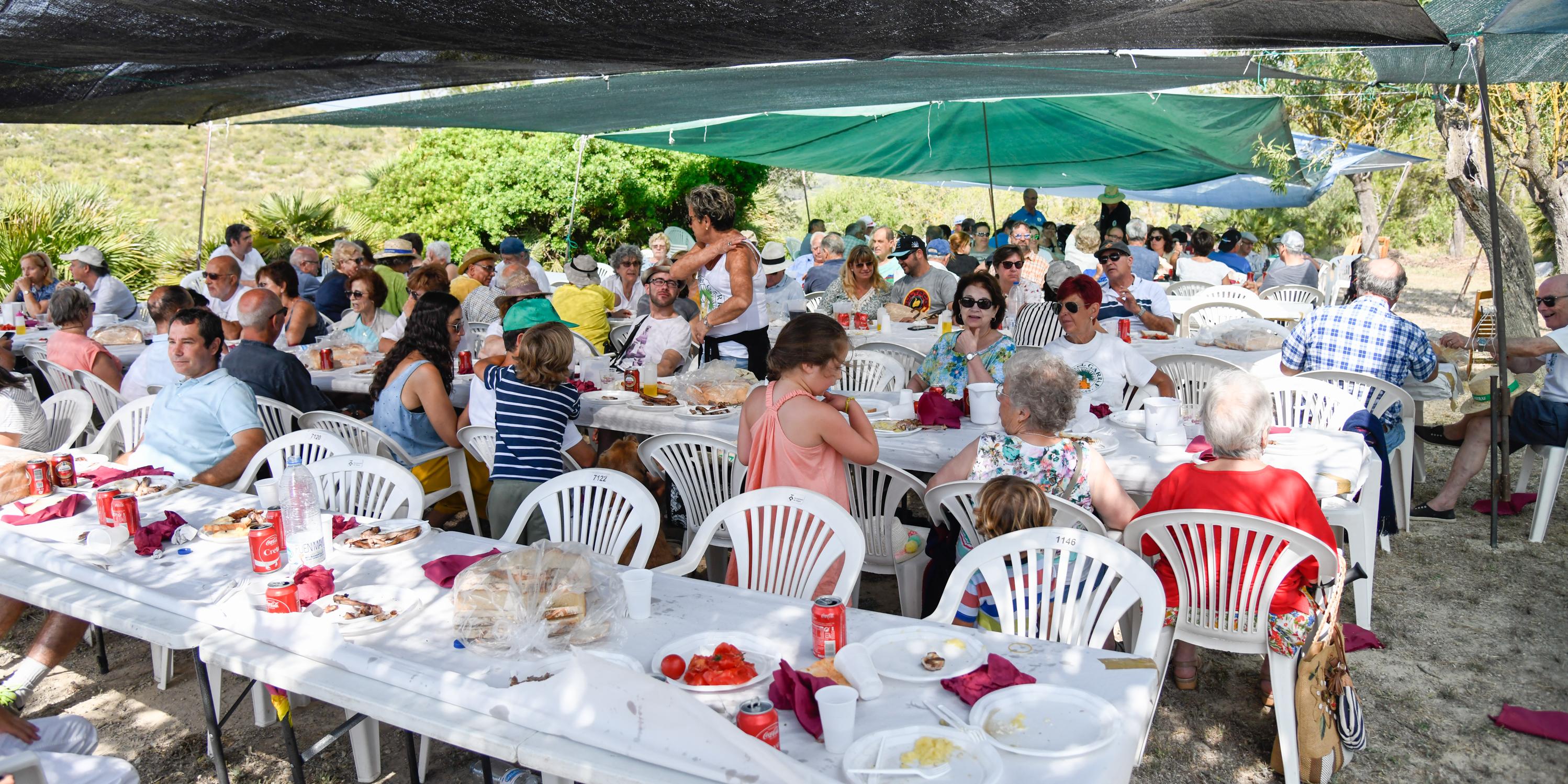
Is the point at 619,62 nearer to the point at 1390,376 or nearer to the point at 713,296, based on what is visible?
the point at 713,296

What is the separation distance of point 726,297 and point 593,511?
2.98 metres

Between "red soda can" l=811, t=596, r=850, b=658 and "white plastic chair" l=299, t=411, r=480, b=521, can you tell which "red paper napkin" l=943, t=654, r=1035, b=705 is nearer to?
"red soda can" l=811, t=596, r=850, b=658

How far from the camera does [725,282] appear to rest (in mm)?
6254

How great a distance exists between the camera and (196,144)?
32906mm

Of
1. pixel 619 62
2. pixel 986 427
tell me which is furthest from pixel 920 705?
pixel 619 62

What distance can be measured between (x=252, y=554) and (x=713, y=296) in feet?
12.5

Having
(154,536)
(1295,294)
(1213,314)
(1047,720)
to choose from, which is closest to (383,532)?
(154,536)

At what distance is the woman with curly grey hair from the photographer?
3170mm

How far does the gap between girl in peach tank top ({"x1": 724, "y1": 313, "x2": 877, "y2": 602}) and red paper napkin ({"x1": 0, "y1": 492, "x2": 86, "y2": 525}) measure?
2.15 m

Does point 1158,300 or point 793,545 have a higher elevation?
point 1158,300

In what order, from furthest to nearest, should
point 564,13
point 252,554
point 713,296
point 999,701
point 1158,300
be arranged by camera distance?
point 1158,300
point 713,296
point 564,13
point 252,554
point 999,701

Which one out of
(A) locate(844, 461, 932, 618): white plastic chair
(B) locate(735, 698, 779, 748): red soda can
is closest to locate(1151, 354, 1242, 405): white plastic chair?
(A) locate(844, 461, 932, 618): white plastic chair

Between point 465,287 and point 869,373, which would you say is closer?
point 869,373

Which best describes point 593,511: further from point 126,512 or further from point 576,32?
point 576,32
